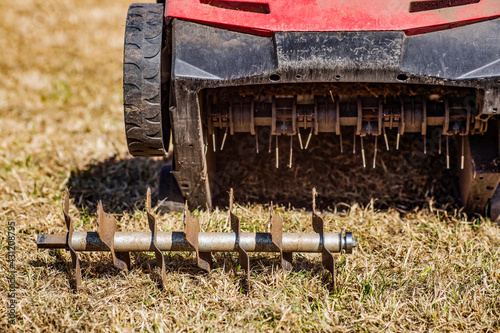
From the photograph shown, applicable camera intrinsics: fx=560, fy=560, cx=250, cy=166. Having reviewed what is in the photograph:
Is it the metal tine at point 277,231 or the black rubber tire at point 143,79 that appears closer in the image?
the metal tine at point 277,231

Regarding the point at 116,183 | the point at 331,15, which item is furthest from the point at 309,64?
the point at 116,183

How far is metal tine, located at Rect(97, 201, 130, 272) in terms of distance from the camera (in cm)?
245

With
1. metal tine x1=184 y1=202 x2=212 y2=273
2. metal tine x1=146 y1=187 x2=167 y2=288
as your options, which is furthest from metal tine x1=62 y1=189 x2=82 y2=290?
metal tine x1=184 y1=202 x2=212 y2=273

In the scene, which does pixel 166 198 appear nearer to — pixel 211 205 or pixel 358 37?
pixel 211 205

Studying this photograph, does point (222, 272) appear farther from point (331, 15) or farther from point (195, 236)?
point (331, 15)

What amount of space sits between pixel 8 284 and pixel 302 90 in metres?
1.69

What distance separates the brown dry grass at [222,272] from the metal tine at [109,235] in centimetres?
7

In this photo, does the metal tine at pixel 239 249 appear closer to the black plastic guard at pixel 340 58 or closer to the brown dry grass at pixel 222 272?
the brown dry grass at pixel 222 272

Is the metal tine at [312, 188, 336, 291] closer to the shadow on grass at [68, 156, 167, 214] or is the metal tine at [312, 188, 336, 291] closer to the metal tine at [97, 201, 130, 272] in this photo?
the metal tine at [97, 201, 130, 272]

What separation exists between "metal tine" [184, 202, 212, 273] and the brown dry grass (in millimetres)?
84

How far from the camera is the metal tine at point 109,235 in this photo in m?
2.45

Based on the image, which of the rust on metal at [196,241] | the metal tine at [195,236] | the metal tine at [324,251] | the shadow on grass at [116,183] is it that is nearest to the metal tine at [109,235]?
the rust on metal at [196,241]

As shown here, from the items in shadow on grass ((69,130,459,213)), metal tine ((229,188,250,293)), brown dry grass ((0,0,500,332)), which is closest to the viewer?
brown dry grass ((0,0,500,332))

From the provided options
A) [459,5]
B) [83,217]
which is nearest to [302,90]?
[459,5]
